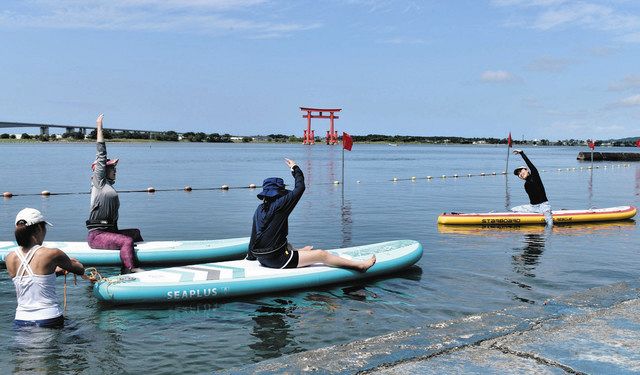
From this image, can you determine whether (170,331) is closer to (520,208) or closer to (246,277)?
(246,277)

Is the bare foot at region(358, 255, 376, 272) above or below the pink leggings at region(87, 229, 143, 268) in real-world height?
below

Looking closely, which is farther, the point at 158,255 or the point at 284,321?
the point at 158,255

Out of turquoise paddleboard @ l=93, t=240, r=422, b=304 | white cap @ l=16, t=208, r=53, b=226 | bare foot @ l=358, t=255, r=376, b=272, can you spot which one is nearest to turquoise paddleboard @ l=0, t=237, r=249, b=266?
turquoise paddleboard @ l=93, t=240, r=422, b=304

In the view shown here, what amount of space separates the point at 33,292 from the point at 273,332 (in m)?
2.98

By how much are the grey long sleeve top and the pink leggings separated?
152 millimetres

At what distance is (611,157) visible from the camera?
263 feet

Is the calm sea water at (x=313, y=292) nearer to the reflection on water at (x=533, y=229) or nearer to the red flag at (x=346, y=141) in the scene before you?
the reflection on water at (x=533, y=229)

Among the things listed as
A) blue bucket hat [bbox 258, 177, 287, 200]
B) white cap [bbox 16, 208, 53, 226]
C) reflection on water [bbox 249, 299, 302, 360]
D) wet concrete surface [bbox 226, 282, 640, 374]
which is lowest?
reflection on water [bbox 249, 299, 302, 360]

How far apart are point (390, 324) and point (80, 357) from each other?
398 cm

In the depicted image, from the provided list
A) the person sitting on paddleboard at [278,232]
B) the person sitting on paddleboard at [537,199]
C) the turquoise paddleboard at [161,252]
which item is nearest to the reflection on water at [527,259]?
the person sitting on paddleboard at [537,199]

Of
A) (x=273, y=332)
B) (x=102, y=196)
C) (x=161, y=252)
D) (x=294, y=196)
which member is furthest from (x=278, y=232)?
(x=161, y=252)

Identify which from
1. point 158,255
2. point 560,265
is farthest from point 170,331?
point 560,265

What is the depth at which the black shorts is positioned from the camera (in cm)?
933

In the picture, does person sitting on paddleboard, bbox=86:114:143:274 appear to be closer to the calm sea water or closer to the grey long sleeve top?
the grey long sleeve top
